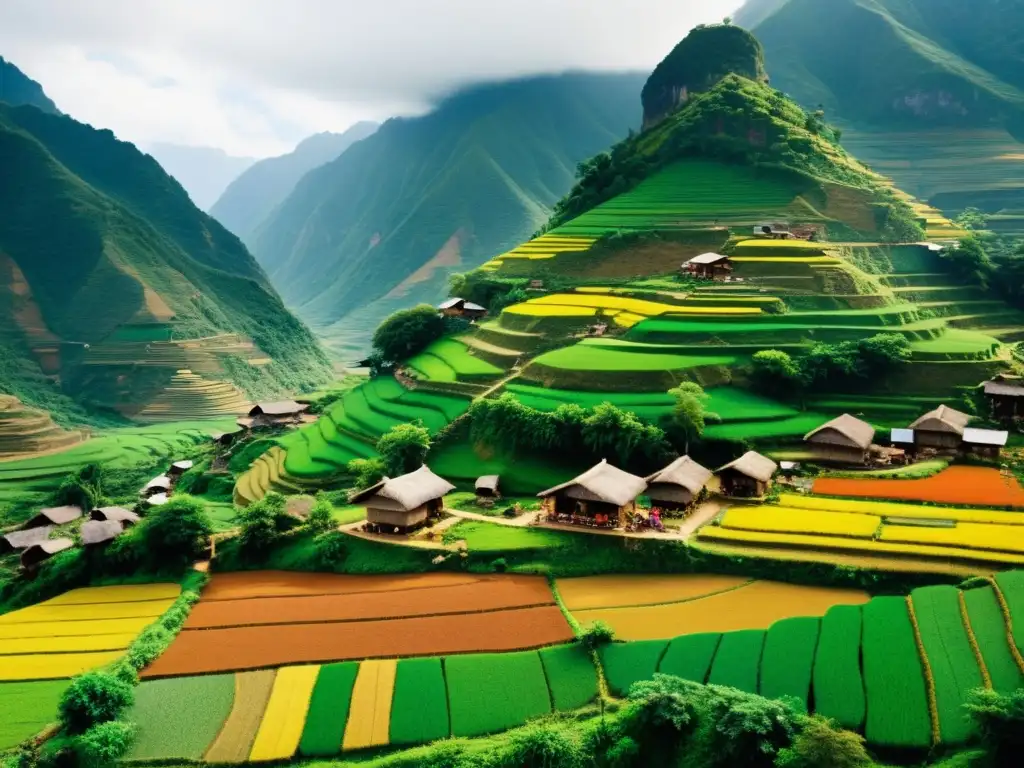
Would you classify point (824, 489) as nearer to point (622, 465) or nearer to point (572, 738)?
point (622, 465)

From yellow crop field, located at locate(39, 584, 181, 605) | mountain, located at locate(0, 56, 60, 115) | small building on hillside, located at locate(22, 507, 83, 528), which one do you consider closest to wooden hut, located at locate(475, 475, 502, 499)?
yellow crop field, located at locate(39, 584, 181, 605)

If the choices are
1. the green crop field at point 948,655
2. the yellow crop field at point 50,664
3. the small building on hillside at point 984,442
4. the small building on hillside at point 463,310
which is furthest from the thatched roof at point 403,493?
the small building on hillside at point 463,310

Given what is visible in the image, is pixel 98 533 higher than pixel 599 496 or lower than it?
lower

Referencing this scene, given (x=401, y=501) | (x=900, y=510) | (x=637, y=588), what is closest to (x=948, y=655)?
(x=637, y=588)

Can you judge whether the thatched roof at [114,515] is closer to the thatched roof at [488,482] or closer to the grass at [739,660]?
the thatched roof at [488,482]

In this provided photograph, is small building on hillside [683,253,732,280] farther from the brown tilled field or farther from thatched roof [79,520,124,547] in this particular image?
thatched roof [79,520,124,547]

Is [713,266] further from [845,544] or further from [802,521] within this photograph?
[845,544]

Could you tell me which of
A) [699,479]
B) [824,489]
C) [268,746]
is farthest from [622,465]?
[268,746]
